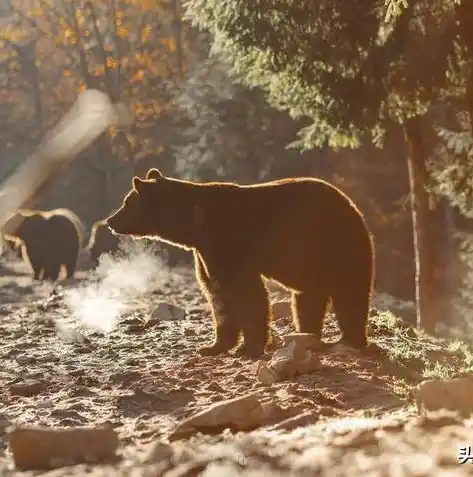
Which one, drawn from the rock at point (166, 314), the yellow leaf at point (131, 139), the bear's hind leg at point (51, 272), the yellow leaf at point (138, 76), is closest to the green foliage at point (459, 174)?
the rock at point (166, 314)

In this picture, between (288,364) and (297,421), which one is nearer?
(297,421)

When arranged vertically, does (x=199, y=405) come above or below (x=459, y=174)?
below

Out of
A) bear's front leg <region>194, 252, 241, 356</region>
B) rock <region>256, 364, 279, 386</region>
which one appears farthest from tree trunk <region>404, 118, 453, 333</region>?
rock <region>256, 364, 279, 386</region>

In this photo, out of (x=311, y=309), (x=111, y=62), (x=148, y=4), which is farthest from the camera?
(x=148, y=4)

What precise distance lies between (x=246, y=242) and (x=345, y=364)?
1252 mm

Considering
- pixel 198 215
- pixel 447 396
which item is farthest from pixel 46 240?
pixel 447 396

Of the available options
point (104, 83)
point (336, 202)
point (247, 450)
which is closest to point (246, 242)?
point (336, 202)

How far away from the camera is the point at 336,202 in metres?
6.29

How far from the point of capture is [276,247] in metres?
6.25

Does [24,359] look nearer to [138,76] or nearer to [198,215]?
[198,215]

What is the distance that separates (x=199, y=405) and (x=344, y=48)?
224 inches

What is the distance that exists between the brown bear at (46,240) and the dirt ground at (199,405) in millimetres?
7733

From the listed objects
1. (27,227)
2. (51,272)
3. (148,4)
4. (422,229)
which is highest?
(148,4)

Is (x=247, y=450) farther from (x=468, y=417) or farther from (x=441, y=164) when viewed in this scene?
(x=441, y=164)
